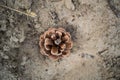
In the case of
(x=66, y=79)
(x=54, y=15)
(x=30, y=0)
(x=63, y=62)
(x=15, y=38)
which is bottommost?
(x=66, y=79)

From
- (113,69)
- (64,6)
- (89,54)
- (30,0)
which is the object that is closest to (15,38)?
(30,0)

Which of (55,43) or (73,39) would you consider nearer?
(55,43)

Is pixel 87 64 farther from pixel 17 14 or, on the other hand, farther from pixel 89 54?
pixel 17 14

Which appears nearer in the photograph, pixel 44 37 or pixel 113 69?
pixel 44 37
